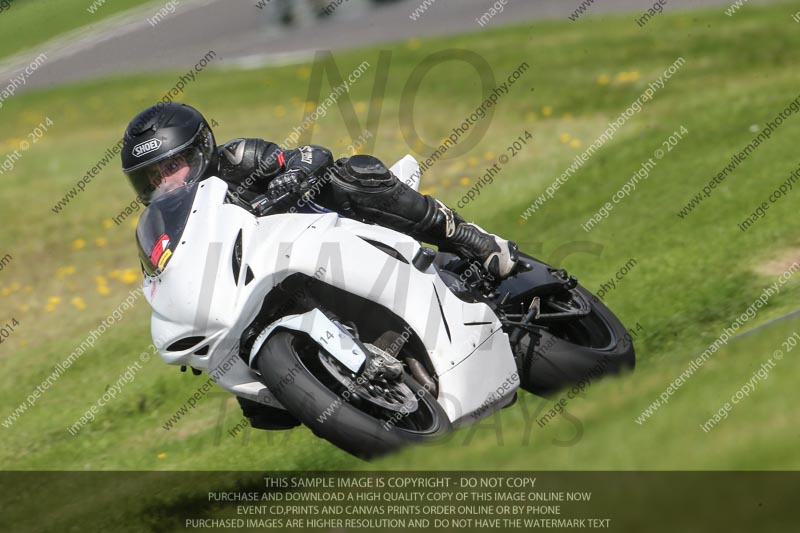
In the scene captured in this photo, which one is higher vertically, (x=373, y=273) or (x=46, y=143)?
(x=373, y=273)

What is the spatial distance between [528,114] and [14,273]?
6.99 m

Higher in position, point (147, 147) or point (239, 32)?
point (147, 147)

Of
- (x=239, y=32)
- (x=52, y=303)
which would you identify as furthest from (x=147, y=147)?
(x=239, y=32)

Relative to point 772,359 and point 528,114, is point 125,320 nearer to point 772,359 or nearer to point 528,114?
point 528,114

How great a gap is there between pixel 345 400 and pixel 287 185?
1403 mm

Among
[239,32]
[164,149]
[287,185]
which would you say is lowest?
[239,32]

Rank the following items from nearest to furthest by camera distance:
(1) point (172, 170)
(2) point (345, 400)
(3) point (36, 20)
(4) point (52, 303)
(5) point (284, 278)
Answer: (2) point (345, 400) < (5) point (284, 278) < (1) point (172, 170) < (4) point (52, 303) < (3) point (36, 20)

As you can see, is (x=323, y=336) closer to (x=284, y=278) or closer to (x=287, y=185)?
(x=284, y=278)

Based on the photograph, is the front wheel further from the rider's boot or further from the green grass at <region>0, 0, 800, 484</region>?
the rider's boot

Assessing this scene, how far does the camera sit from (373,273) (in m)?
5.96

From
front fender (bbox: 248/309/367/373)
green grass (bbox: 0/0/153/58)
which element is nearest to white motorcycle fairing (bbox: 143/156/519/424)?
front fender (bbox: 248/309/367/373)

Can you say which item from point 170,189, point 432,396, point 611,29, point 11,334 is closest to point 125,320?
point 11,334

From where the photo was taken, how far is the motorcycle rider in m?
6.11

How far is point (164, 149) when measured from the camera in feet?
19.9
